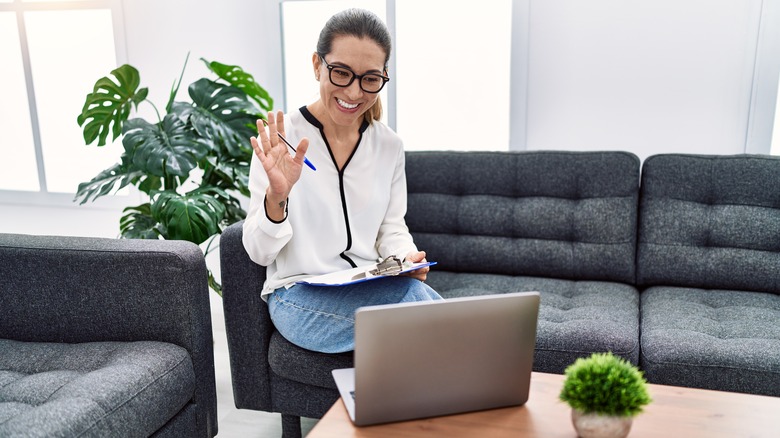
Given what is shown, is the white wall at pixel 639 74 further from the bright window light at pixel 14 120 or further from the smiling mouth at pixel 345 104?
the bright window light at pixel 14 120

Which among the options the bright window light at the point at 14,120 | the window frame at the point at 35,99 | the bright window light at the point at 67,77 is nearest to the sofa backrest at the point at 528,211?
the window frame at the point at 35,99

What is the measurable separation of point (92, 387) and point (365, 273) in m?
0.66

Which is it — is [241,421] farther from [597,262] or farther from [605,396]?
[605,396]

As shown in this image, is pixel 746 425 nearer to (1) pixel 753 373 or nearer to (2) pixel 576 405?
(2) pixel 576 405

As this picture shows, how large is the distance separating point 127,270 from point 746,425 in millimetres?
1461

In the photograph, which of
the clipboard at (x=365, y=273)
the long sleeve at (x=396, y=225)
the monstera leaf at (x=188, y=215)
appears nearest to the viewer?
the clipboard at (x=365, y=273)

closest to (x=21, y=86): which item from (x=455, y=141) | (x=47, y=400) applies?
(x=455, y=141)

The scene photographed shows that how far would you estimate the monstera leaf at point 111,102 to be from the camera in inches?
94.0

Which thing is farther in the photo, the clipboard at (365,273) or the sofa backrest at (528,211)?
the sofa backrest at (528,211)

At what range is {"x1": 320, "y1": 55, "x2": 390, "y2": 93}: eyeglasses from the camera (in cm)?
162

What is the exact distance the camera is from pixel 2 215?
3.83 meters

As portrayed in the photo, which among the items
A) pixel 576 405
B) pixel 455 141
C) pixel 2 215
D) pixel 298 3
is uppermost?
pixel 298 3

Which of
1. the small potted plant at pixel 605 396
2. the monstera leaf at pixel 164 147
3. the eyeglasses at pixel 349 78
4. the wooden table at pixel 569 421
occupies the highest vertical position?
the eyeglasses at pixel 349 78

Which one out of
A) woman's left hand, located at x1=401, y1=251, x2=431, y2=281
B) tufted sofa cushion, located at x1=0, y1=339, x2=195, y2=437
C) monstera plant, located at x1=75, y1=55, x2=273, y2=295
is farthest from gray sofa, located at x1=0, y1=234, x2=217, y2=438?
woman's left hand, located at x1=401, y1=251, x2=431, y2=281
